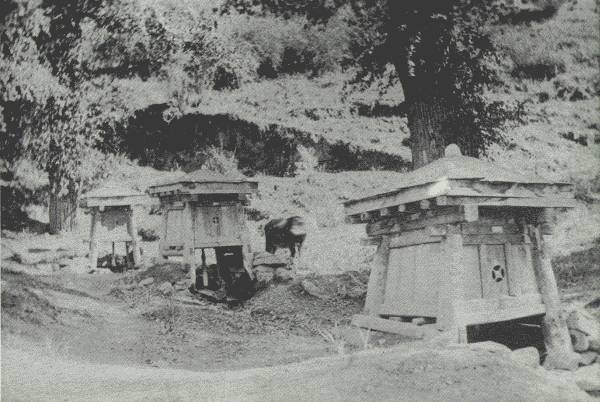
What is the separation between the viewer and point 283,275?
12320mm

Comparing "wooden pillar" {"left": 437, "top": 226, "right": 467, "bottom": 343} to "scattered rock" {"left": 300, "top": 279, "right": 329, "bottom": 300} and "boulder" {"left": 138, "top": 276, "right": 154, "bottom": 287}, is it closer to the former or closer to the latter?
"scattered rock" {"left": 300, "top": 279, "right": 329, "bottom": 300}

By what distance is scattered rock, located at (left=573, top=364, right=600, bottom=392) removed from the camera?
17.3 feet

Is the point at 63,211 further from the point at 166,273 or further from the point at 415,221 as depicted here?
the point at 415,221

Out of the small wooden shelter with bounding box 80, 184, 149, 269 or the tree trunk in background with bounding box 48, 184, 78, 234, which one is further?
the tree trunk in background with bounding box 48, 184, 78, 234

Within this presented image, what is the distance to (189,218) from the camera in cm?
1241

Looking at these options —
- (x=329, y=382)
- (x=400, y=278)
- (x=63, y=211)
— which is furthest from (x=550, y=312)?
(x=63, y=211)

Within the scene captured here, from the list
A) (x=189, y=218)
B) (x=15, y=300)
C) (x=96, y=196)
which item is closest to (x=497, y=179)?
(x=15, y=300)

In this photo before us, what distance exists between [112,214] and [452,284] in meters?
12.7

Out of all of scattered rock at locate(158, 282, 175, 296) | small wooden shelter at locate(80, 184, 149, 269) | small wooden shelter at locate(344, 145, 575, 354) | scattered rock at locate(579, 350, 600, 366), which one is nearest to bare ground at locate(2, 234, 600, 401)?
scattered rock at locate(158, 282, 175, 296)

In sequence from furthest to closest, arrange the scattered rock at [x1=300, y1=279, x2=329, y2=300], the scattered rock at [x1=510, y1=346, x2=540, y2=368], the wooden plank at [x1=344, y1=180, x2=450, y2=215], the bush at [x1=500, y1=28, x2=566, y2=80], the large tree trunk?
the bush at [x1=500, y1=28, x2=566, y2=80] → the scattered rock at [x1=300, y1=279, x2=329, y2=300] → the large tree trunk → the wooden plank at [x1=344, y1=180, x2=450, y2=215] → the scattered rock at [x1=510, y1=346, x2=540, y2=368]

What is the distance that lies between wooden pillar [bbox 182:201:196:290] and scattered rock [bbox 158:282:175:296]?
0.53 meters

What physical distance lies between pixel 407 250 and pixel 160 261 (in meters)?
8.84

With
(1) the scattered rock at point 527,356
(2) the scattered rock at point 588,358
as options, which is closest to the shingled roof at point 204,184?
(1) the scattered rock at point 527,356

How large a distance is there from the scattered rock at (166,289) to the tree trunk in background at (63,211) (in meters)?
8.93
